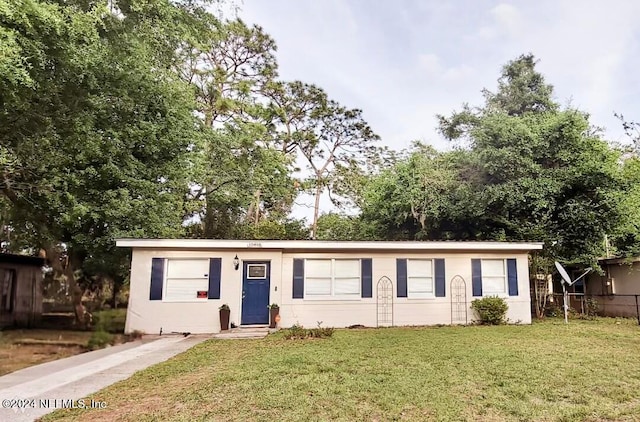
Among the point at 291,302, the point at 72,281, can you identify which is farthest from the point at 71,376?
the point at 72,281

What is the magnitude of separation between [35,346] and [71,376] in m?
4.86

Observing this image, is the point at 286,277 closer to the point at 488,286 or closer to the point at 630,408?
the point at 488,286

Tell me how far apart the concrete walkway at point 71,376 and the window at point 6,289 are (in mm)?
6748

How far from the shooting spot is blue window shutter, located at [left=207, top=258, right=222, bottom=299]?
1080cm

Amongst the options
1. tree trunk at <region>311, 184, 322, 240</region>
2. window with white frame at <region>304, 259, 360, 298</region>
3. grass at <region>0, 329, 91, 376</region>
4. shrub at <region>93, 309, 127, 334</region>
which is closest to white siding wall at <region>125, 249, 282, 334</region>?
shrub at <region>93, 309, 127, 334</region>

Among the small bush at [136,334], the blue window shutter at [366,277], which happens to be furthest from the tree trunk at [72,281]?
the blue window shutter at [366,277]

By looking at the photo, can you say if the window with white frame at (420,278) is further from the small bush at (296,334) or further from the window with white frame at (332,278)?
the small bush at (296,334)

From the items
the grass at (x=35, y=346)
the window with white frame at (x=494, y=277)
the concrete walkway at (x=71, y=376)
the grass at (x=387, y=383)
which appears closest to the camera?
the grass at (x=387, y=383)

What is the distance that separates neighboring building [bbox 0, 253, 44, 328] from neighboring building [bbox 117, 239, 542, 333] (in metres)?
5.70

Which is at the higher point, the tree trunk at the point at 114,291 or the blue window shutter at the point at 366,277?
the blue window shutter at the point at 366,277

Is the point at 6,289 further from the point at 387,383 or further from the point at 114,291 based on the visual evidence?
the point at 387,383

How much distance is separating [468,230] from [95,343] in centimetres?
1478

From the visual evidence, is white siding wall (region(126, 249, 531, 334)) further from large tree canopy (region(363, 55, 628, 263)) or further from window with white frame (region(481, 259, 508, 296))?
large tree canopy (region(363, 55, 628, 263))

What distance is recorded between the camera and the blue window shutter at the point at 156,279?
10555mm
